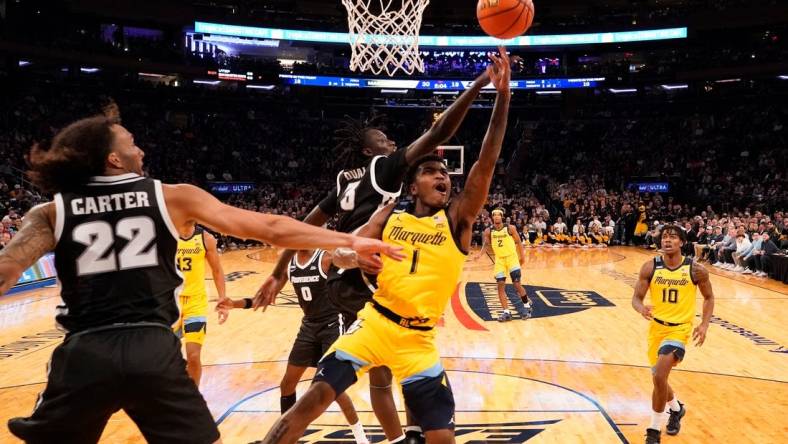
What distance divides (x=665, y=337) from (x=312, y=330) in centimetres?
329

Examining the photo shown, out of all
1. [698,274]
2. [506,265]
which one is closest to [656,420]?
[698,274]

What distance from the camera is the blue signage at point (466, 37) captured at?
3306 centimetres

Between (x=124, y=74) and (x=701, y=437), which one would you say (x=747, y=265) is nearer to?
(x=701, y=437)

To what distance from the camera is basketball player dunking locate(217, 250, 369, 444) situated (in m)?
5.36

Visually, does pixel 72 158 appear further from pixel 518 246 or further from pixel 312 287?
pixel 518 246

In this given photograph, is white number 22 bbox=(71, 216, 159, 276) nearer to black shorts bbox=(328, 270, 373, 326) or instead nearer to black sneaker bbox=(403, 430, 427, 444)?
black shorts bbox=(328, 270, 373, 326)

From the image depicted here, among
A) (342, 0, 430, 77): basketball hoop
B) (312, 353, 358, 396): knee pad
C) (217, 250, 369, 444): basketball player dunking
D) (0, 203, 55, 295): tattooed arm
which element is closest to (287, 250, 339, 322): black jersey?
(217, 250, 369, 444): basketball player dunking

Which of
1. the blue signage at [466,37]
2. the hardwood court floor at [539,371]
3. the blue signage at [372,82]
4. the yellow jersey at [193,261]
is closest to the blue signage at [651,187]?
the blue signage at [372,82]

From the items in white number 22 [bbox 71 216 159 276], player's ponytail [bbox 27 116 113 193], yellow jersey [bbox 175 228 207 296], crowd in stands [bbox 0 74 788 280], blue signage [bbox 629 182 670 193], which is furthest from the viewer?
blue signage [bbox 629 182 670 193]

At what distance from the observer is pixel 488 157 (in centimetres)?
378

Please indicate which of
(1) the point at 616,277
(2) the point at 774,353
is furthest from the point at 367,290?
(1) the point at 616,277

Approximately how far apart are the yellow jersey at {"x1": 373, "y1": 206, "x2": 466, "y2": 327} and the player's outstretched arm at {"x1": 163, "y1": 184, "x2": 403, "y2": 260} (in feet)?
2.95

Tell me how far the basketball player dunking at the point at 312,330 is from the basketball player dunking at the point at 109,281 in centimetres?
256

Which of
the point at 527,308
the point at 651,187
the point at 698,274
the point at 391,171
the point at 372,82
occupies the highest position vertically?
the point at 372,82
